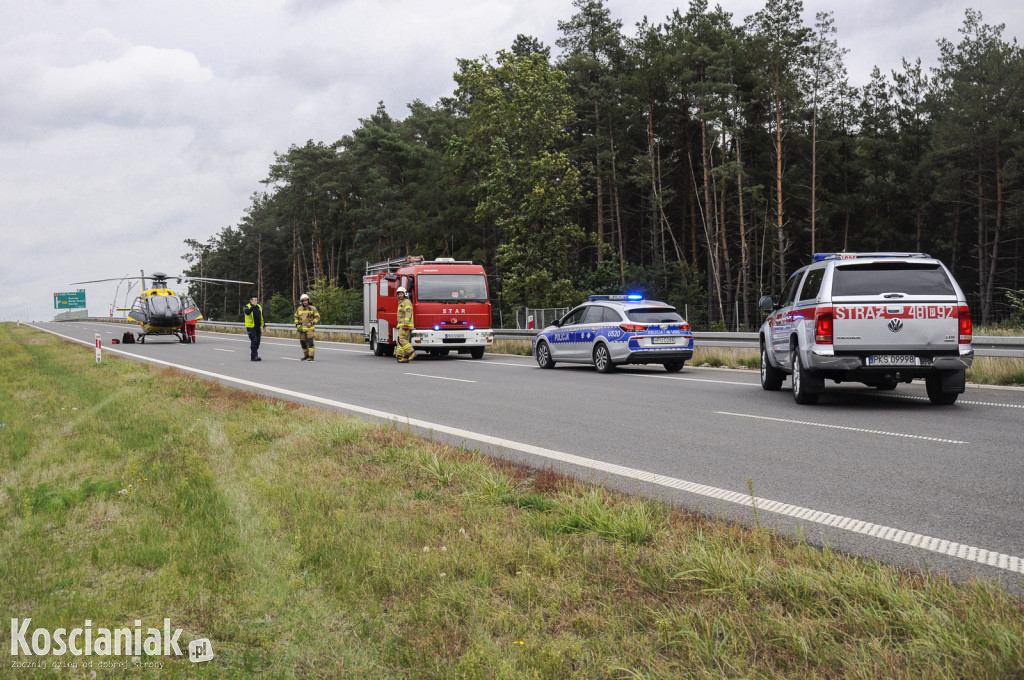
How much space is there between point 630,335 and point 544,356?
120 inches

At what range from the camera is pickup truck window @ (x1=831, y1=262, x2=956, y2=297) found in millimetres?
10336

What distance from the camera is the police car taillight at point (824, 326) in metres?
10.4

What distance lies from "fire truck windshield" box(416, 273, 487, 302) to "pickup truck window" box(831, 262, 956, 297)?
14.4 metres

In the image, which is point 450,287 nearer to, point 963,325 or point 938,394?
point 938,394

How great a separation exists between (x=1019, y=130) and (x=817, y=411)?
4033 cm

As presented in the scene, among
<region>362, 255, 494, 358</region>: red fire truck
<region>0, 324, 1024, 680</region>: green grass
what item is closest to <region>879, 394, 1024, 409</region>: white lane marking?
<region>0, 324, 1024, 680</region>: green grass

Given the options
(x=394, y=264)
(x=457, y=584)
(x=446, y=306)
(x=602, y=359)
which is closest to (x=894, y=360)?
(x=602, y=359)

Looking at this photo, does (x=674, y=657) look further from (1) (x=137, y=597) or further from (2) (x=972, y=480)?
(2) (x=972, y=480)

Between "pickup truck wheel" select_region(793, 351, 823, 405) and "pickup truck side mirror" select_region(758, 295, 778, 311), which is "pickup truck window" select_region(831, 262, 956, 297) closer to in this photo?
"pickup truck wheel" select_region(793, 351, 823, 405)

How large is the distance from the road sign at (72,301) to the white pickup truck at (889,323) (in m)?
141

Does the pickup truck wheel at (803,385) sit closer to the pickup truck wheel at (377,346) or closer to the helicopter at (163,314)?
the pickup truck wheel at (377,346)

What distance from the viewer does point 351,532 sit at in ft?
15.3

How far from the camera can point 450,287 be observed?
2370 centimetres

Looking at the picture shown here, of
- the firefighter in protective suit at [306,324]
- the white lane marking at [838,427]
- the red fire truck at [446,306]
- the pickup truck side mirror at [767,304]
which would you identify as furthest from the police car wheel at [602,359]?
the firefighter in protective suit at [306,324]
